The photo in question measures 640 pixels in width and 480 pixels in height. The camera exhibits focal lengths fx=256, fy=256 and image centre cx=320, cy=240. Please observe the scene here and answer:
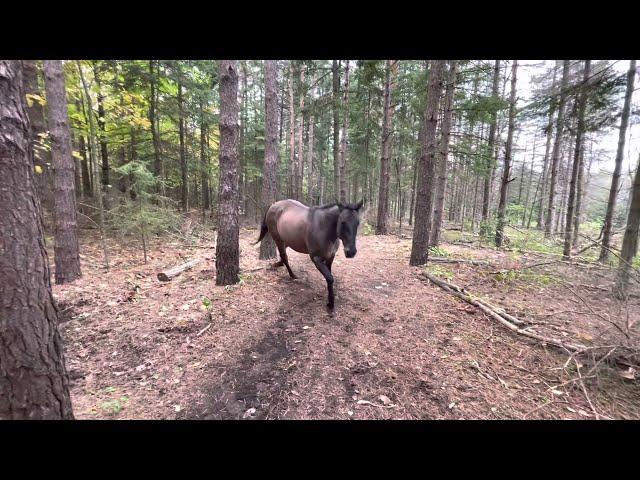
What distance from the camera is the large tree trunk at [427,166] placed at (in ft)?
22.3

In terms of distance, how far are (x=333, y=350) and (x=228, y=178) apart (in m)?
3.74

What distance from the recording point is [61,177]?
567 centimetres

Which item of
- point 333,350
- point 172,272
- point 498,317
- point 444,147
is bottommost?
point 333,350

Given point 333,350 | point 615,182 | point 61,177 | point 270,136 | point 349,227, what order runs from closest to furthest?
point 333,350, point 349,227, point 61,177, point 270,136, point 615,182

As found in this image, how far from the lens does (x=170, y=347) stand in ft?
11.8

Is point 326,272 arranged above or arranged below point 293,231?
below

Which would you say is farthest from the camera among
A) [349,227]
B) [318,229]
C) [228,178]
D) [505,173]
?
[505,173]

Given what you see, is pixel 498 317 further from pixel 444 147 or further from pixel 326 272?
pixel 444 147

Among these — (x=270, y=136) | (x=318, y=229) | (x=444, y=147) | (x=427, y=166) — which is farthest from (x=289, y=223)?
(x=444, y=147)

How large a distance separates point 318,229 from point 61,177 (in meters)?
5.84

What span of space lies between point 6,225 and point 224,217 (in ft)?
12.0

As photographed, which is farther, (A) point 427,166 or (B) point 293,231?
(A) point 427,166
